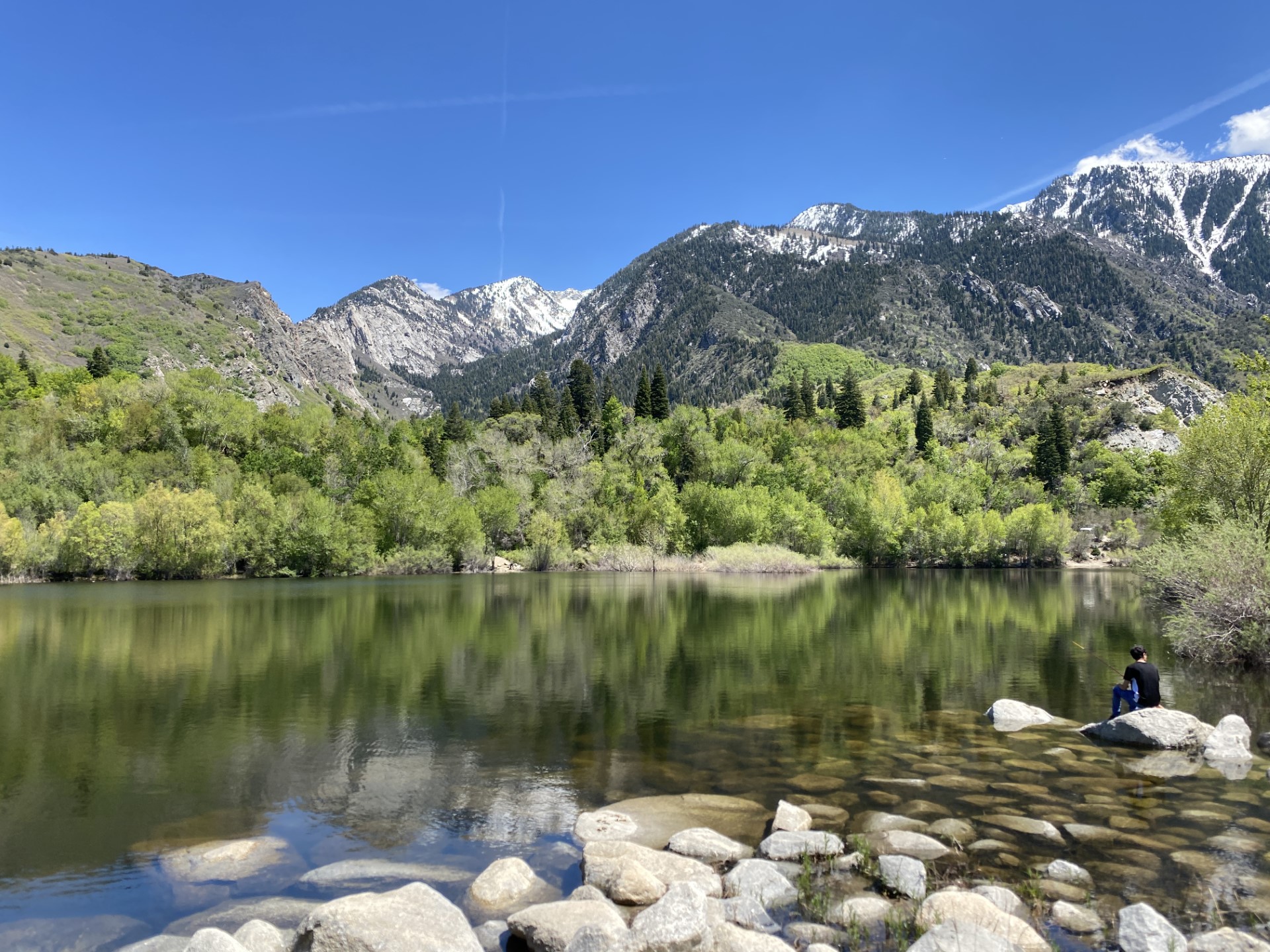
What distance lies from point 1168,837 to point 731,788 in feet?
24.0

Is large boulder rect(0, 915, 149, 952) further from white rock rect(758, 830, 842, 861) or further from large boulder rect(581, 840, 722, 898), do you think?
white rock rect(758, 830, 842, 861)

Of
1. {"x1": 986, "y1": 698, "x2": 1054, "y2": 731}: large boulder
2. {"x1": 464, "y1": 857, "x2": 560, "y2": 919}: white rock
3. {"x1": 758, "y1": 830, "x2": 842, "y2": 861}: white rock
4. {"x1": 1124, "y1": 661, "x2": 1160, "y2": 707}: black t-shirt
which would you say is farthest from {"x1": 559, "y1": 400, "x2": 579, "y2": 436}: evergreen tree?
{"x1": 464, "y1": 857, "x2": 560, "y2": 919}: white rock

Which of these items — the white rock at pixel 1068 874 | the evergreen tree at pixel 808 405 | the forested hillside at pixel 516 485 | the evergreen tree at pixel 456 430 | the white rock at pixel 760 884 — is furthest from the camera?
the evergreen tree at pixel 808 405

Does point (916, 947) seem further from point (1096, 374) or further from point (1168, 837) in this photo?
point (1096, 374)

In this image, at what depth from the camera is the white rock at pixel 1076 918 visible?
8.98 meters

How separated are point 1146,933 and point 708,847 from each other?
18.4 feet

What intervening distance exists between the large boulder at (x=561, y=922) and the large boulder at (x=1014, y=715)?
1436 centimetres

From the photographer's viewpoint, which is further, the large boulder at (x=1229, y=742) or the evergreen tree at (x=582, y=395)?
the evergreen tree at (x=582, y=395)

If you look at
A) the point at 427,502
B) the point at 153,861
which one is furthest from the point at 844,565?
the point at 153,861

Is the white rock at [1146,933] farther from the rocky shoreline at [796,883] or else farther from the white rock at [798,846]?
the white rock at [798,846]

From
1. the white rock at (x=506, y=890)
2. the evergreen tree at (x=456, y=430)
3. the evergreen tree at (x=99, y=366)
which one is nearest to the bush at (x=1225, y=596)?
the white rock at (x=506, y=890)

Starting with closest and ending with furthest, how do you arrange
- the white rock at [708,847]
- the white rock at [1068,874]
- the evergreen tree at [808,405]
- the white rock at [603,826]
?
the white rock at [1068,874]
the white rock at [708,847]
the white rock at [603,826]
the evergreen tree at [808,405]

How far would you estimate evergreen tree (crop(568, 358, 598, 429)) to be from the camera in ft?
408

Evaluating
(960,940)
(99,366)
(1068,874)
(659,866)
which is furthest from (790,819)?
(99,366)
